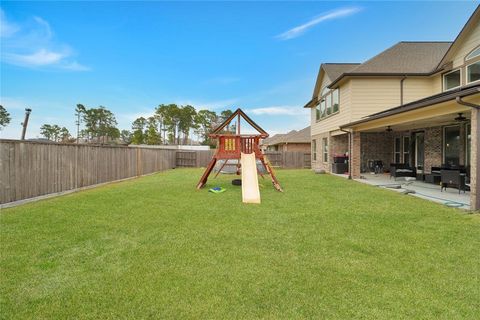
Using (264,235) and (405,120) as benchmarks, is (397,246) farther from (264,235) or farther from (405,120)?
(405,120)

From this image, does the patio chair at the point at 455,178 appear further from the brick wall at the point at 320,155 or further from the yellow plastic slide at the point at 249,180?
the brick wall at the point at 320,155

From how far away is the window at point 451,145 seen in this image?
1095 centimetres

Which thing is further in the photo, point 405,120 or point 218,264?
point 405,120

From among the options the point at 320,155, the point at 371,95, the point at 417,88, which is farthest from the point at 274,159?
the point at 417,88

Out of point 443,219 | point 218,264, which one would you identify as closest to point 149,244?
point 218,264

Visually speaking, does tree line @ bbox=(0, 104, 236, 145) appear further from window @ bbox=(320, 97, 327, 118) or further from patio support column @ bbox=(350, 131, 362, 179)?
patio support column @ bbox=(350, 131, 362, 179)

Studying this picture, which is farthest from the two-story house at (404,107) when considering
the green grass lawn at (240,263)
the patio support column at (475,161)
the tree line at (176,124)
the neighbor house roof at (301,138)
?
the tree line at (176,124)

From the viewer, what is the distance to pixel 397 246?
408 cm

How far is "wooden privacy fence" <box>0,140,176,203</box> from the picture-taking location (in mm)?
7121

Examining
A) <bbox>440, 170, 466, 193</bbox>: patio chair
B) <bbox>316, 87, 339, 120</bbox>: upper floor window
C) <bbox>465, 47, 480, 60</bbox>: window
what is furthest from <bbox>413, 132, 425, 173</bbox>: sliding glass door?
<bbox>440, 170, 466, 193</bbox>: patio chair

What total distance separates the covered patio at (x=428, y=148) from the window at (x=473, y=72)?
171 cm

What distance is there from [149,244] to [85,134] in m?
62.0

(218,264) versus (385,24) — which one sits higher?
(385,24)

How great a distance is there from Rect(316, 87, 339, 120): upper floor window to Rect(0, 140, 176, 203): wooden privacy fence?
11991mm
